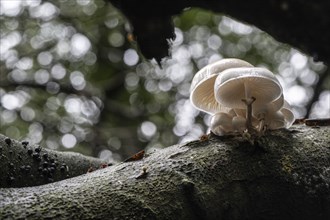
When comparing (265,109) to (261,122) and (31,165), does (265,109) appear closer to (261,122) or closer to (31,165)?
(261,122)

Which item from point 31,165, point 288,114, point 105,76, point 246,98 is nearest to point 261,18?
point 246,98

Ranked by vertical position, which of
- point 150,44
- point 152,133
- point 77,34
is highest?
point 77,34

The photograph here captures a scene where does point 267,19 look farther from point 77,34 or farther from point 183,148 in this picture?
point 77,34

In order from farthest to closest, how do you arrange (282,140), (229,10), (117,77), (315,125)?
(117,77) → (315,125) → (282,140) → (229,10)

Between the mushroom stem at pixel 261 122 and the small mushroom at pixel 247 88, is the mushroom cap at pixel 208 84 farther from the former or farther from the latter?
the mushroom stem at pixel 261 122

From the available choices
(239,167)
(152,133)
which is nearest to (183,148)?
(239,167)

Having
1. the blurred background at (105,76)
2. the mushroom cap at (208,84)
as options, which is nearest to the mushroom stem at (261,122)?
the mushroom cap at (208,84)
